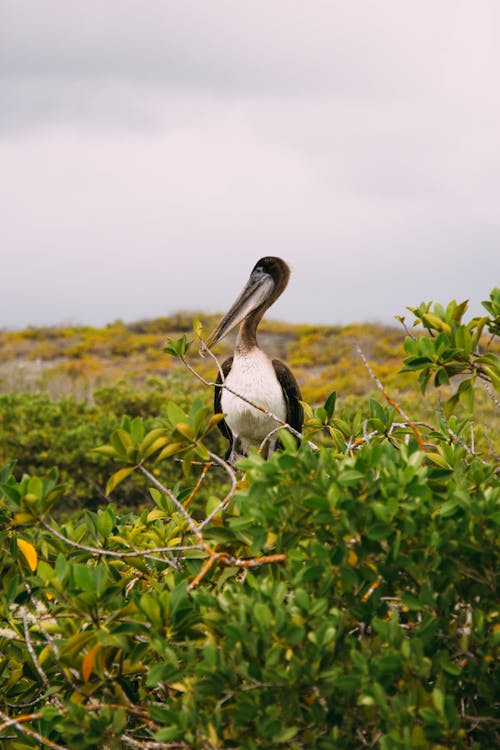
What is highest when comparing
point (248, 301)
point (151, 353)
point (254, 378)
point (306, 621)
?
point (248, 301)

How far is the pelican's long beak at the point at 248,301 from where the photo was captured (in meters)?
6.43

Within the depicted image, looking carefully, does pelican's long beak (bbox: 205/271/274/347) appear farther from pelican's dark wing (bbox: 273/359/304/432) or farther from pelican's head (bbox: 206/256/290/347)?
pelican's dark wing (bbox: 273/359/304/432)

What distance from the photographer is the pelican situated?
5.85 metres

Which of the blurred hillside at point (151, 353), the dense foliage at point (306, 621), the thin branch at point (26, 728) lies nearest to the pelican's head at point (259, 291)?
the dense foliage at point (306, 621)

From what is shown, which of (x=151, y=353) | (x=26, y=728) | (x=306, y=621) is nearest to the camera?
(x=306, y=621)

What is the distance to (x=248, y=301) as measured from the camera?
6.50m

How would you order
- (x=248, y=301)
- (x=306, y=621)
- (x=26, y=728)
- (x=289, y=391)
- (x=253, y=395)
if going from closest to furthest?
(x=306, y=621) < (x=26, y=728) < (x=253, y=395) < (x=289, y=391) < (x=248, y=301)

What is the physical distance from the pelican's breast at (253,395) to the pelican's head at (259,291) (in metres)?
0.47

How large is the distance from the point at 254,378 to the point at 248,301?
0.89 meters

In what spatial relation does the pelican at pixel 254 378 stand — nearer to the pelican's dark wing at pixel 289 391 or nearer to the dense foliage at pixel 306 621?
the pelican's dark wing at pixel 289 391

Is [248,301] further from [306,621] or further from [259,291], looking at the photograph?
[306,621]

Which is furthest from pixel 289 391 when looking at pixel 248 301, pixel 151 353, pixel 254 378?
pixel 151 353

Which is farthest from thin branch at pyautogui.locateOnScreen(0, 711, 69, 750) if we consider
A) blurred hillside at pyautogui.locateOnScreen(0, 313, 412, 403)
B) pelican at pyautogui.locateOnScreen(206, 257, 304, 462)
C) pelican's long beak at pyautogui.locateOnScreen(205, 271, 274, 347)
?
blurred hillside at pyautogui.locateOnScreen(0, 313, 412, 403)

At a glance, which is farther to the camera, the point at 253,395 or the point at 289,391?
the point at 289,391
